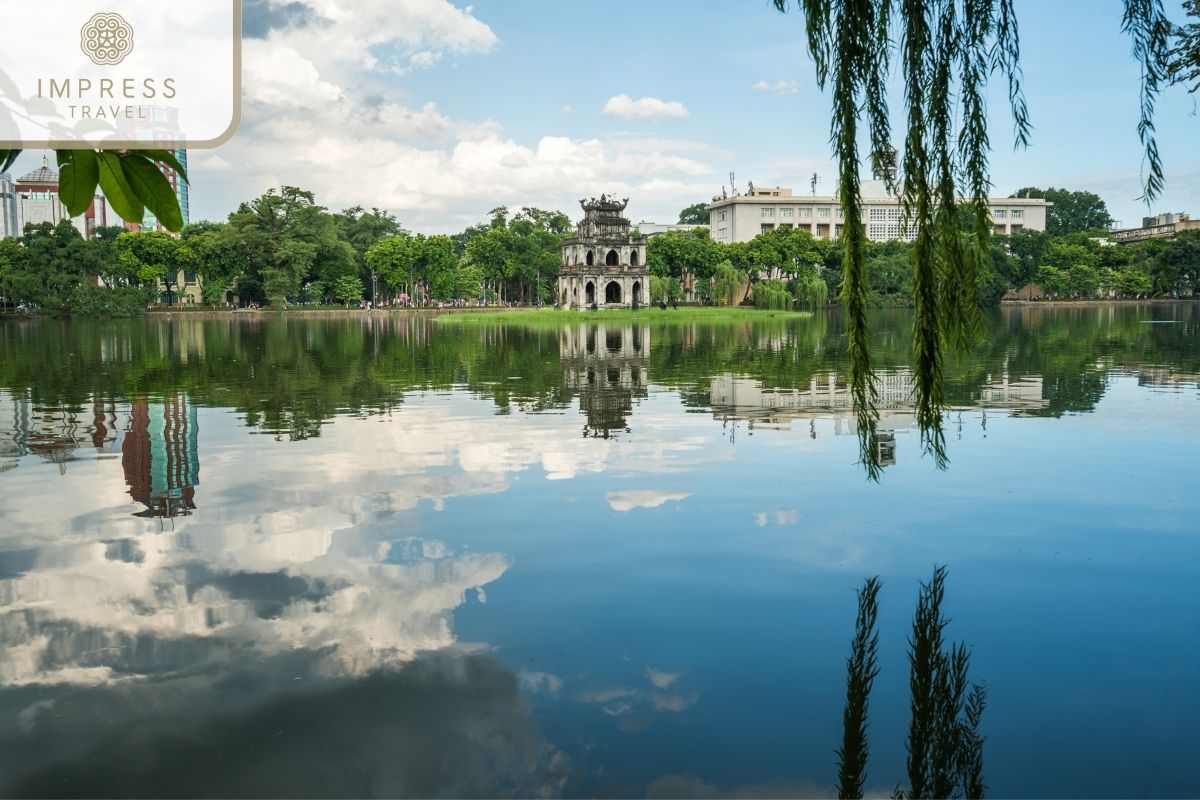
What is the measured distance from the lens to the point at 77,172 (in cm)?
204

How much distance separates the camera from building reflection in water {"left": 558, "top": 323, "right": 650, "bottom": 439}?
54.7 ft

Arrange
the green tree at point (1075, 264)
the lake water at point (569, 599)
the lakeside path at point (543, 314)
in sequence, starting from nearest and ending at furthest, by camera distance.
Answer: the lake water at point (569, 599) < the lakeside path at point (543, 314) < the green tree at point (1075, 264)

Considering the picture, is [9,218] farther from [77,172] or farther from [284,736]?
[77,172]

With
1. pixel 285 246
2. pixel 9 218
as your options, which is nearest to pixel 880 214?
pixel 285 246

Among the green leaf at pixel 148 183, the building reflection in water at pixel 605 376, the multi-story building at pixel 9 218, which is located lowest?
the building reflection in water at pixel 605 376

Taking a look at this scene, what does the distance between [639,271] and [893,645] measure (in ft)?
247

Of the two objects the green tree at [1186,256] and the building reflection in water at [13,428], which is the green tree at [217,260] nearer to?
the building reflection in water at [13,428]

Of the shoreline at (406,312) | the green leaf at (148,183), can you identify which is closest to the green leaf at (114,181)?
the green leaf at (148,183)

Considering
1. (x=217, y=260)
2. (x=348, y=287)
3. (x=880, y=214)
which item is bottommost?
(x=348, y=287)

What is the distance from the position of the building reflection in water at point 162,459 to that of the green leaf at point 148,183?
8.44 meters

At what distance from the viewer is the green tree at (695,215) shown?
156 meters

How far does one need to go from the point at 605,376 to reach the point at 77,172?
22.9 meters

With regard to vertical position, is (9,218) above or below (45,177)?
above

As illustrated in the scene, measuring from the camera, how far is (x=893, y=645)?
6.14 metres
